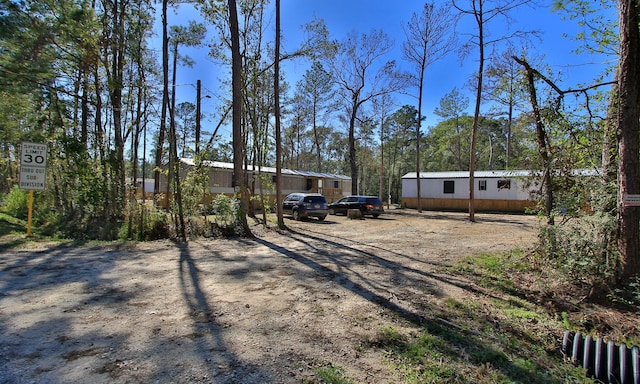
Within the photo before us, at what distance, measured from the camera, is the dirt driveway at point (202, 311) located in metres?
2.59

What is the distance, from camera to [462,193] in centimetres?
2578

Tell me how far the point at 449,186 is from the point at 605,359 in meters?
24.7

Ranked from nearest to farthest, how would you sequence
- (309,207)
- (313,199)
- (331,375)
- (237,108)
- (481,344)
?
1. (331,375)
2. (481,344)
3. (237,108)
4. (309,207)
5. (313,199)

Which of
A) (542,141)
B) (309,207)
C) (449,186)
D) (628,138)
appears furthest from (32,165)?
(449,186)

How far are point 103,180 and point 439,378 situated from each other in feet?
37.6

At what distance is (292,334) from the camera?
130 inches

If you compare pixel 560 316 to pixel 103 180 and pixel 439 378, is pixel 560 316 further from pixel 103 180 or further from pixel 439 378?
pixel 103 180

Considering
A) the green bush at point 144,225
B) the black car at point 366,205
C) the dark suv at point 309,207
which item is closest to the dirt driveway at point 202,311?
the green bush at point 144,225

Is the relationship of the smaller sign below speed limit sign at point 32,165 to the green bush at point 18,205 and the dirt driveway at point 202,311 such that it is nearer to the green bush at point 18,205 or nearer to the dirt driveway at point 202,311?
the dirt driveway at point 202,311

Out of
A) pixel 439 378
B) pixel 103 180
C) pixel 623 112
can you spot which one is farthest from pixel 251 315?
pixel 103 180

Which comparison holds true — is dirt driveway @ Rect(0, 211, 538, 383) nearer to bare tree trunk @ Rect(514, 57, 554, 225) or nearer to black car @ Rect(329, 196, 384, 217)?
bare tree trunk @ Rect(514, 57, 554, 225)

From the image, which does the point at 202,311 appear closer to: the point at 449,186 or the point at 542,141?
the point at 542,141

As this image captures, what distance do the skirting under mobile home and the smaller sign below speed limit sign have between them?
77.8 ft

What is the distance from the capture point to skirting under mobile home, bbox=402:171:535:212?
23.7m
